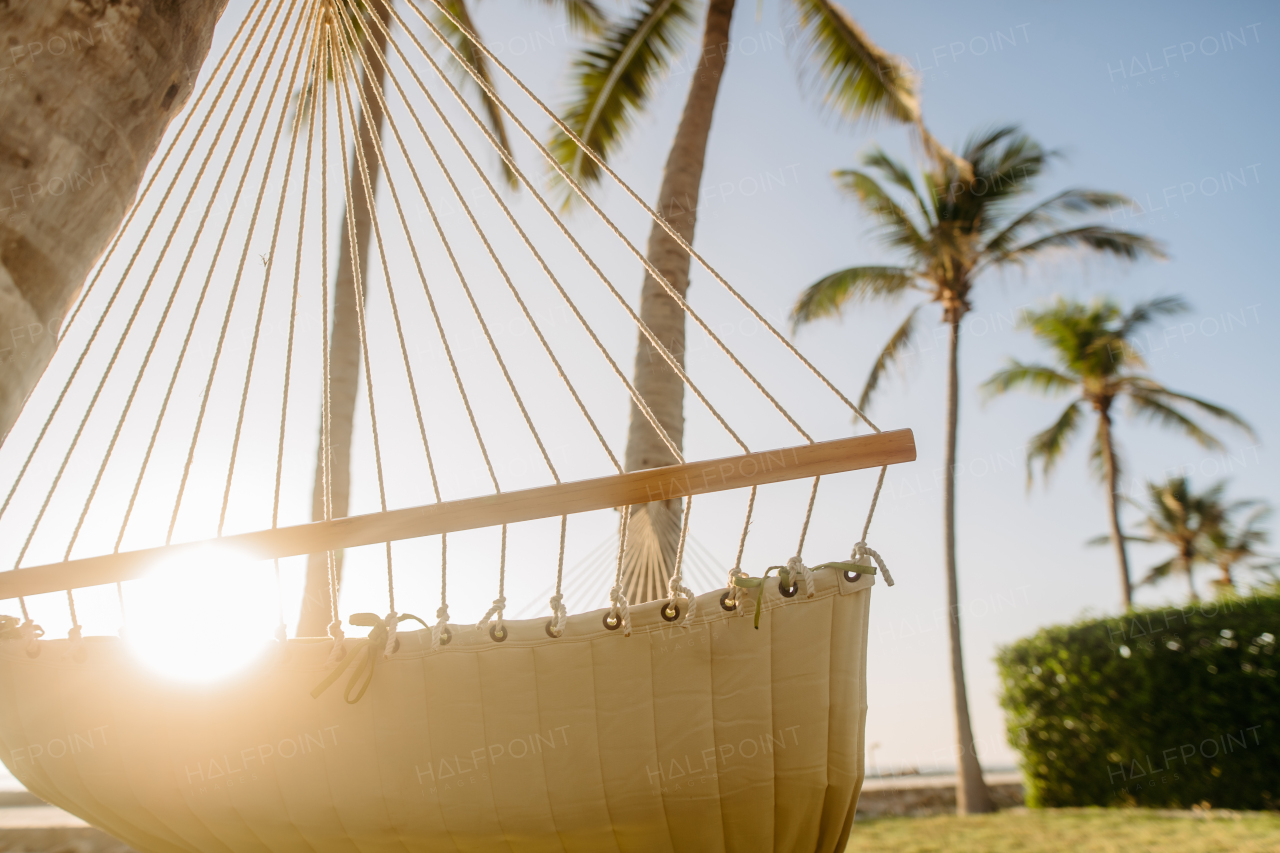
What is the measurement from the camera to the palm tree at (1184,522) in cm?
1528

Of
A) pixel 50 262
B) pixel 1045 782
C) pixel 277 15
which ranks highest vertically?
pixel 277 15

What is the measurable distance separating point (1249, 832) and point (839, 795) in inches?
138

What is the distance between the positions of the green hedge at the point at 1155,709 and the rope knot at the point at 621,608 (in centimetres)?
454

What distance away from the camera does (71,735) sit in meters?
1.06

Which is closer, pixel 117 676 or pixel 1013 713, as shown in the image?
pixel 117 676

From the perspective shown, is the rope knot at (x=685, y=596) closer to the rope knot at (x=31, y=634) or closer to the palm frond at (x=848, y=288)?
the rope knot at (x=31, y=634)

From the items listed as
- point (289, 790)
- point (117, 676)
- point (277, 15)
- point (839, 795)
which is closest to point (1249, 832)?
point (839, 795)

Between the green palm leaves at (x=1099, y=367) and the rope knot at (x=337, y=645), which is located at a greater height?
the green palm leaves at (x=1099, y=367)

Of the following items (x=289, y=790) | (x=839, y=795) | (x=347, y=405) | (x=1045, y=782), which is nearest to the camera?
(x=839, y=795)

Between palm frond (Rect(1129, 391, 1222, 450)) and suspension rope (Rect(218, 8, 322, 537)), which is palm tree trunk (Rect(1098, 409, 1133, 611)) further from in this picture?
suspension rope (Rect(218, 8, 322, 537))

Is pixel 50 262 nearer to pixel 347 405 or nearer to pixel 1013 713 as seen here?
pixel 347 405

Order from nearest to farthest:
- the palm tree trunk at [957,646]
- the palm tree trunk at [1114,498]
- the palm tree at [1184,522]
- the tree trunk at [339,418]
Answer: the tree trunk at [339,418] → the palm tree trunk at [957,646] → the palm tree trunk at [1114,498] → the palm tree at [1184,522]

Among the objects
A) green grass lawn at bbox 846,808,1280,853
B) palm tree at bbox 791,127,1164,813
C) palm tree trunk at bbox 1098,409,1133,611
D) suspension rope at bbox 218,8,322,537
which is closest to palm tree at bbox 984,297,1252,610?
palm tree trunk at bbox 1098,409,1133,611

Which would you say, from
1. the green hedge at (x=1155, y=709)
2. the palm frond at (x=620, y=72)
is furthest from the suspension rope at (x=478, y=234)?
the green hedge at (x=1155, y=709)
